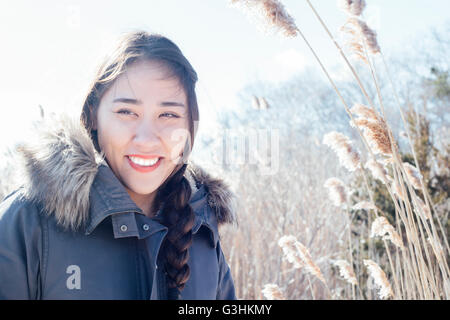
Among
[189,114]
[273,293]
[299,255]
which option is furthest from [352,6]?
[273,293]

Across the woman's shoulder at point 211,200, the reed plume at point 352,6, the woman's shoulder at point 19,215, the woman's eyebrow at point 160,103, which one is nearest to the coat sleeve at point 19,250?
the woman's shoulder at point 19,215

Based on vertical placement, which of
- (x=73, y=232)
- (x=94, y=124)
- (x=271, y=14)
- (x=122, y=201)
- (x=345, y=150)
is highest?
(x=271, y=14)

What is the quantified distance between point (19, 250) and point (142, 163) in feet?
1.74

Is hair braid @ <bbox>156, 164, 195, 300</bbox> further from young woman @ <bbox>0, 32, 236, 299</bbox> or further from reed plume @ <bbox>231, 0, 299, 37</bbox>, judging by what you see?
reed plume @ <bbox>231, 0, 299, 37</bbox>

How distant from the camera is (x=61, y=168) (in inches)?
62.1

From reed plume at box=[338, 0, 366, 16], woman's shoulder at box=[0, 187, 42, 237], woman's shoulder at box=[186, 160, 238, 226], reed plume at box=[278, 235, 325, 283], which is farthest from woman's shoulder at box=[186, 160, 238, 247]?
reed plume at box=[338, 0, 366, 16]

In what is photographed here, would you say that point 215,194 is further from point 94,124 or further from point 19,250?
point 19,250

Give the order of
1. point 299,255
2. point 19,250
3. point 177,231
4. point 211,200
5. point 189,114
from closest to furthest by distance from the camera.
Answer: point 19,250
point 177,231
point 189,114
point 211,200
point 299,255

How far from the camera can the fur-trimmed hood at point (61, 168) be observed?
1507mm

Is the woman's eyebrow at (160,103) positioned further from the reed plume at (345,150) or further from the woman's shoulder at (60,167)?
the reed plume at (345,150)

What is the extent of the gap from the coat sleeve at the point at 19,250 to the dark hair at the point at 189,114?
453mm

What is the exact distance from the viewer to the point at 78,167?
1.59 m

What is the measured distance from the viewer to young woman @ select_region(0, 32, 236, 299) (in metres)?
→ 1.46
